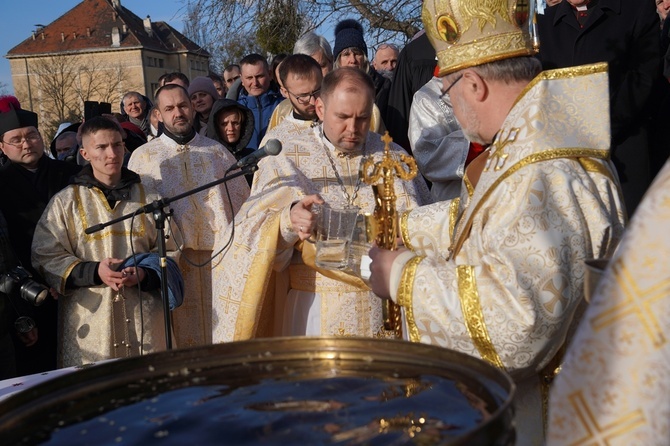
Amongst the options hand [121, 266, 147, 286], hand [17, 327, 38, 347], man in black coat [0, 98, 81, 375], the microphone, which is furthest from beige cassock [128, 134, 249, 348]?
the microphone

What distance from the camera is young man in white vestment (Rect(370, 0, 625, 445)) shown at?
2.18 m

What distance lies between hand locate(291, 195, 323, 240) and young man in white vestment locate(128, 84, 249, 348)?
2141 millimetres

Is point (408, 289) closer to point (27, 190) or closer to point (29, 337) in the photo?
point (29, 337)

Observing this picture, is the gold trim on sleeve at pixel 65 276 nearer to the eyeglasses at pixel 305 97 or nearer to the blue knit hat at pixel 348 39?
the eyeglasses at pixel 305 97

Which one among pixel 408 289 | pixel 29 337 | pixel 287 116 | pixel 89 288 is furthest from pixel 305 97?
pixel 408 289

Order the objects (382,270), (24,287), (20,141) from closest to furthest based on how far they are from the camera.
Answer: (382,270), (24,287), (20,141)

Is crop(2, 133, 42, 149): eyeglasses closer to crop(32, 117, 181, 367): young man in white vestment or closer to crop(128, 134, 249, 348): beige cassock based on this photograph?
crop(32, 117, 181, 367): young man in white vestment

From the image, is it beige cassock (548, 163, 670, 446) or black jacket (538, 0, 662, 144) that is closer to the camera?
beige cassock (548, 163, 670, 446)

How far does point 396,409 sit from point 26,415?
0.60 meters

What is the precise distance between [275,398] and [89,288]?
3.96m

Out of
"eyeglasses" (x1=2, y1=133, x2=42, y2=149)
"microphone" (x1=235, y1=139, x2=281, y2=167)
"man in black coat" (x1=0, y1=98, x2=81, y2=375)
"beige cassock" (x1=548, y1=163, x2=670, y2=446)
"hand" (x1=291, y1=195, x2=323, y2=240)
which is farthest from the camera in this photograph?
"eyeglasses" (x1=2, y1=133, x2=42, y2=149)

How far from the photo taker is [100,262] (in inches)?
194

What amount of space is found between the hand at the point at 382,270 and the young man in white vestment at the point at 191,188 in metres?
3.28

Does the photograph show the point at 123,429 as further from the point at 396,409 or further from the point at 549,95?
the point at 549,95
